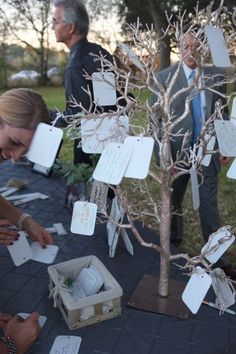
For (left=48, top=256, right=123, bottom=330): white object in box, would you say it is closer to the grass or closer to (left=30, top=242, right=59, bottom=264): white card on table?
(left=30, top=242, right=59, bottom=264): white card on table

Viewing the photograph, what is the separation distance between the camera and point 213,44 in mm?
1089

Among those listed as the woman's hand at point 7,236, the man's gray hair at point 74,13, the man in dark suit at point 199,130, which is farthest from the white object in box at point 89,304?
the man's gray hair at point 74,13

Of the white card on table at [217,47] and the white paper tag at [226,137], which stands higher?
the white card on table at [217,47]

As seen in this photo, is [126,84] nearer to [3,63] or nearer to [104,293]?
[104,293]

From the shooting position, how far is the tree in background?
11430 millimetres

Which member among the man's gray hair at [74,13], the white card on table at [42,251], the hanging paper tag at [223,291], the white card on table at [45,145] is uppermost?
the man's gray hair at [74,13]

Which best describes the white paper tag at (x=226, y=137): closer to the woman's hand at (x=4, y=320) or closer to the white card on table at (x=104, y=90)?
the white card on table at (x=104, y=90)

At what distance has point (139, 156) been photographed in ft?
3.69

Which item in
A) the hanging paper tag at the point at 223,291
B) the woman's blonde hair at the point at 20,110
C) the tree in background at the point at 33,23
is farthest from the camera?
the tree in background at the point at 33,23

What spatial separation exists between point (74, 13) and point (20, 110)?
108 centimetres

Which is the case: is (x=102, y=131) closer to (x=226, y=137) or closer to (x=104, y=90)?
(x=104, y=90)

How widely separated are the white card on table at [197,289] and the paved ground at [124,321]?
0.12 metres

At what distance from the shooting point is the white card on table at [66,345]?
120cm

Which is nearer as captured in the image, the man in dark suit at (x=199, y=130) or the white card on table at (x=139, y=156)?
the white card on table at (x=139, y=156)
